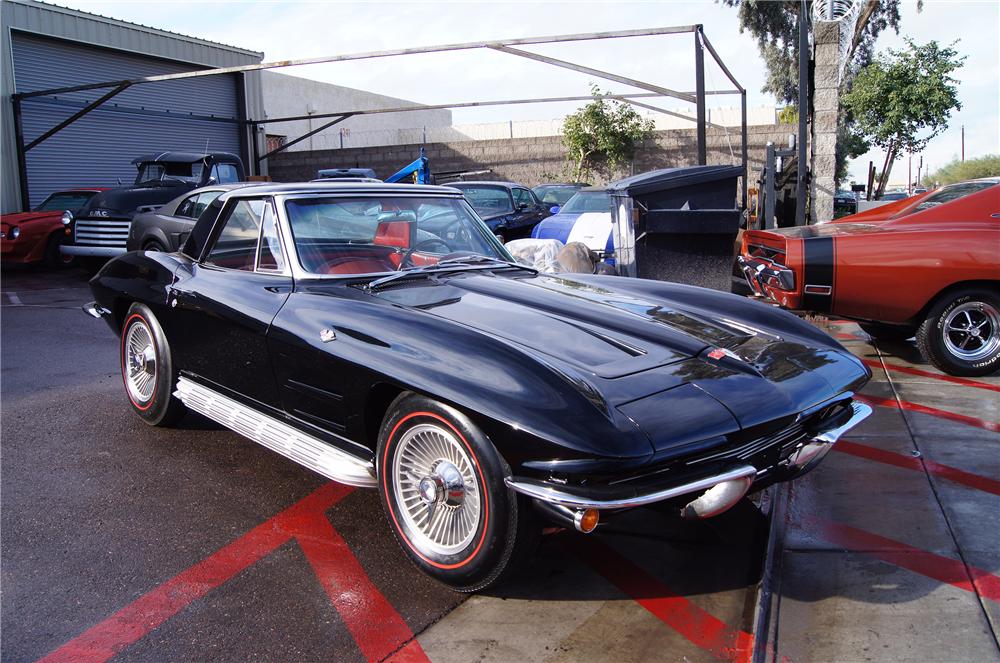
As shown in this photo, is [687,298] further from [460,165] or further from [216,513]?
[460,165]

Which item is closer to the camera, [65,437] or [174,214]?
[65,437]

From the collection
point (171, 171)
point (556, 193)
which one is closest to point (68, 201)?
point (171, 171)

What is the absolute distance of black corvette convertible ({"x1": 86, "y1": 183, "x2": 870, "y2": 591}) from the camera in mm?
2492

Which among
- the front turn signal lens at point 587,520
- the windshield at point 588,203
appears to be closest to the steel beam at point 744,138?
the windshield at point 588,203

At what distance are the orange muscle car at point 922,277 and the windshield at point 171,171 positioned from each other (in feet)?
35.4

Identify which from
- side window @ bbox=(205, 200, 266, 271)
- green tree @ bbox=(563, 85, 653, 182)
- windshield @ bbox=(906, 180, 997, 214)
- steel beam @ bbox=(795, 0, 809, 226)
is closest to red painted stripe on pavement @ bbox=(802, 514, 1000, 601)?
side window @ bbox=(205, 200, 266, 271)

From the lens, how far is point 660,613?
2.76 meters

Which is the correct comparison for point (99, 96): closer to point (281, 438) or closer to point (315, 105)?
point (315, 105)

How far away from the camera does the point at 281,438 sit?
3.44 meters

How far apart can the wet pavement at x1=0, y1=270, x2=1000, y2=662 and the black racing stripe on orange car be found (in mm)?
1379

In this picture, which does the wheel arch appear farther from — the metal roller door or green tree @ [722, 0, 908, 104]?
green tree @ [722, 0, 908, 104]

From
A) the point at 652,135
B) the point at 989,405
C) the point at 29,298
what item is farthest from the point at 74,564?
the point at 652,135

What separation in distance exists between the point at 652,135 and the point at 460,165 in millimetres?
5411

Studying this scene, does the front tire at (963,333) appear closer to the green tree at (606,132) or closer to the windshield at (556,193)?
the windshield at (556,193)
